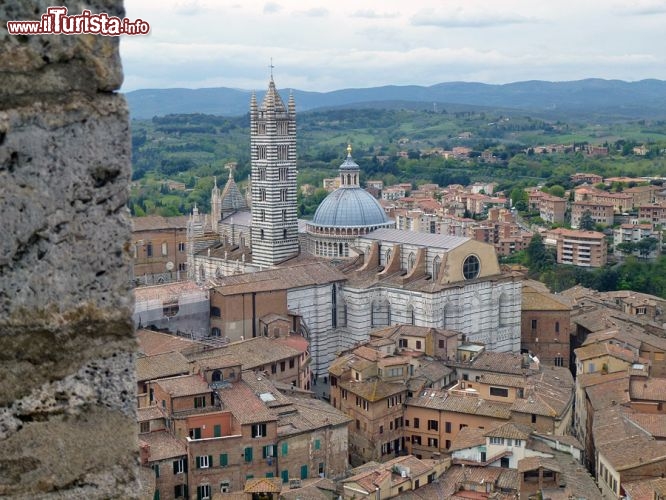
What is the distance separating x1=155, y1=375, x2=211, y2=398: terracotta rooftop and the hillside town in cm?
8

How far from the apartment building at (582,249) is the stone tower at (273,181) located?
2635 cm

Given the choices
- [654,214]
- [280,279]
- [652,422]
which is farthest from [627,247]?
[652,422]

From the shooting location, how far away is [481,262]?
4191 cm

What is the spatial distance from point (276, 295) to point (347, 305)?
13.4ft

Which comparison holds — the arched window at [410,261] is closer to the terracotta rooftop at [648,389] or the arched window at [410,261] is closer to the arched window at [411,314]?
the arched window at [411,314]

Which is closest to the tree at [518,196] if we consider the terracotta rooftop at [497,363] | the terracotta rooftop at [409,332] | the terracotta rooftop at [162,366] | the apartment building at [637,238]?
the apartment building at [637,238]

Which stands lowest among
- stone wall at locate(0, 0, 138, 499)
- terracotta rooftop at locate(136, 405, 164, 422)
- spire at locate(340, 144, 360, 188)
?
terracotta rooftop at locate(136, 405, 164, 422)

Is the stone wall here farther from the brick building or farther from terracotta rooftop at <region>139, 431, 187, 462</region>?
the brick building

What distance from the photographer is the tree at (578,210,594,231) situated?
→ 78.7 metres

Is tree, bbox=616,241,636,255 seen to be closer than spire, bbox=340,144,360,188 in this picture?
No

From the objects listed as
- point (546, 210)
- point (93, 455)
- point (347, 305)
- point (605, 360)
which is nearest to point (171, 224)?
point (347, 305)

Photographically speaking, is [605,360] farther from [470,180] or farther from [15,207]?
[470,180]

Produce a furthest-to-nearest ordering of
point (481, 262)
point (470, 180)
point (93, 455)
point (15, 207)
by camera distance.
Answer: point (470, 180), point (481, 262), point (93, 455), point (15, 207)

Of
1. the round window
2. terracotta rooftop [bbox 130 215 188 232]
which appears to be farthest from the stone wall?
terracotta rooftop [bbox 130 215 188 232]
